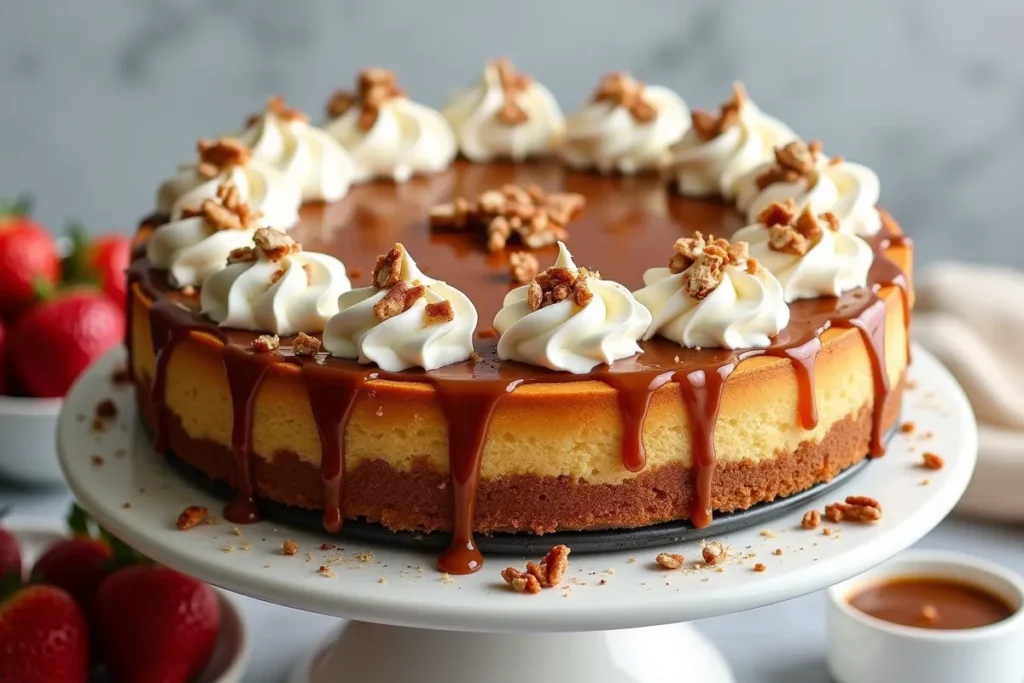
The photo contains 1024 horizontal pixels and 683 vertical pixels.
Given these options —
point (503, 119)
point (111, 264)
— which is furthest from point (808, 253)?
point (111, 264)

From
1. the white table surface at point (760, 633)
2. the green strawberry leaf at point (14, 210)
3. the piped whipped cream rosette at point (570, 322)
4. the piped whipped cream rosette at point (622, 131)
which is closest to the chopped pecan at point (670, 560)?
the piped whipped cream rosette at point (570, 322)

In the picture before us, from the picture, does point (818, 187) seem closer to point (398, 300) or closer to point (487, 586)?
point (398, 300)

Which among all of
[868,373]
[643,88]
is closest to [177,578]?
[868,373]

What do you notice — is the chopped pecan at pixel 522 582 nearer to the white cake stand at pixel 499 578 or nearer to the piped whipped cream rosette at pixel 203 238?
the white cake stand at pixel 499 578

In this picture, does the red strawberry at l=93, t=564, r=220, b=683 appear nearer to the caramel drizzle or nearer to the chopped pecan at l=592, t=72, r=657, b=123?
the caramel drizzle

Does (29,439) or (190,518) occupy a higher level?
(190,518)

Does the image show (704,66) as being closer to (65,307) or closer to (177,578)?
(65,307)
